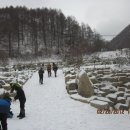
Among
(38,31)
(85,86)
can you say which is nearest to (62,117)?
(85,86)

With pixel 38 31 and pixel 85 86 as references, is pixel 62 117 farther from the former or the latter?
pixel 38 31

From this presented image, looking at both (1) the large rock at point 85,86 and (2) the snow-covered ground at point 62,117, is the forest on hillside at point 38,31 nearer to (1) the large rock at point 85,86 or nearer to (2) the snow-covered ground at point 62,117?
(1) the large rock at point 85,86

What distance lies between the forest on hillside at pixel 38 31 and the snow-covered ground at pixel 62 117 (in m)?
55.2

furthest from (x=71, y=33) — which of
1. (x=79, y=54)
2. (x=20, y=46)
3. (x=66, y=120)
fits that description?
(x=66, y=120)

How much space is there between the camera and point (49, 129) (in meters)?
10.9

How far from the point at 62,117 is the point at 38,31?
71.2 m

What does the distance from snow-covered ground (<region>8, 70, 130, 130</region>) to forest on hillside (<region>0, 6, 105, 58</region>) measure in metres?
55.2

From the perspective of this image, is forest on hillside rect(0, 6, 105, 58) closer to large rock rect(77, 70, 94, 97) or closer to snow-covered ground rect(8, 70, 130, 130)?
large rock rect(77, 70, 94, 97)

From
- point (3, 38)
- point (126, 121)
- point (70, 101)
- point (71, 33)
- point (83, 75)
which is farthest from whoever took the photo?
point (71, 33)

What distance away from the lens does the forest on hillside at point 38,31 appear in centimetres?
7475

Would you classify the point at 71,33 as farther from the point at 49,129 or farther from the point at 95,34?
the point at 49,129

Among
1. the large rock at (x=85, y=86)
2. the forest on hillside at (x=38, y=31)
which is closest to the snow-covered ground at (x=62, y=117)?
the large rock at (x=85, y=86)

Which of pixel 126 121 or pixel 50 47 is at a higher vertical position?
pixel 50 47

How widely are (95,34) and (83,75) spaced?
265 ft
